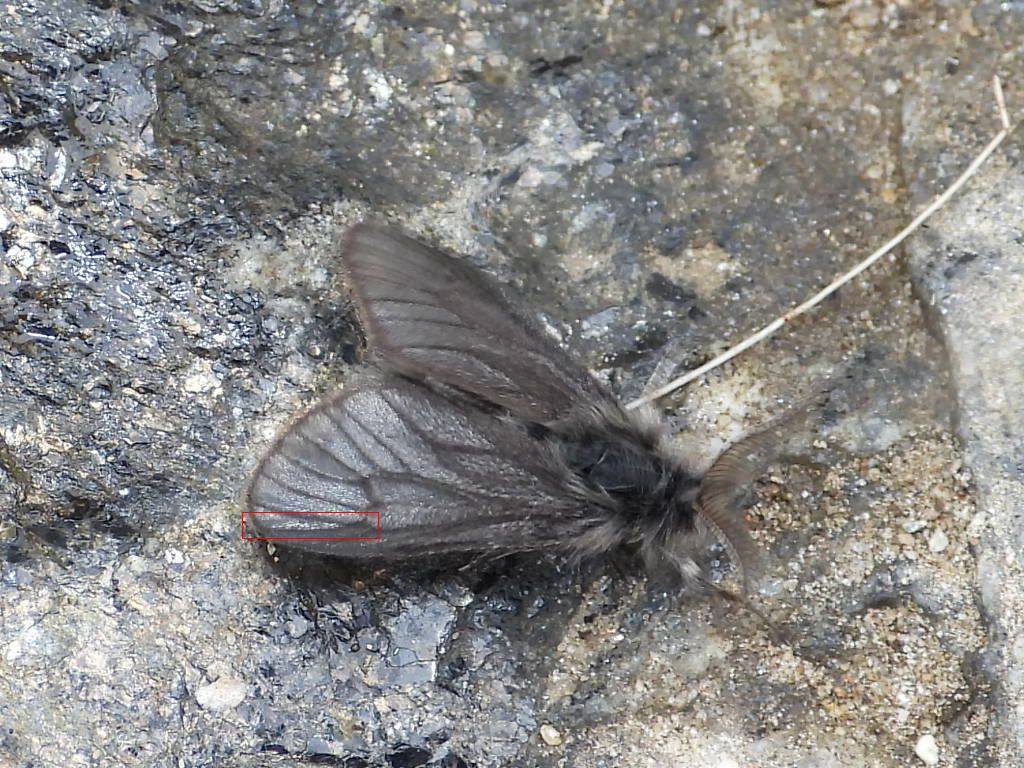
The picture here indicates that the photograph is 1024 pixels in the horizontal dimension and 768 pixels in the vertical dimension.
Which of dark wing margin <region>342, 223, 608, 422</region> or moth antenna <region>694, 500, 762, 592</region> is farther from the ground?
dark wing margin <region>342, 223, 608, 422</region>

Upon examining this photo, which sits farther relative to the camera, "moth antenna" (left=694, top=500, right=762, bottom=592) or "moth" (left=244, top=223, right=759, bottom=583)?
"moth antenna" (left=694, top=500, right=762, bottom=592)

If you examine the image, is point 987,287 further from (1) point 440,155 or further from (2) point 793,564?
(1) point 440,155

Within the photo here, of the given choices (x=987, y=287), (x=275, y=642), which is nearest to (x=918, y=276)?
(x=987, y=287)

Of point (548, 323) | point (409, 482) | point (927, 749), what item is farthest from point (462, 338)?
point (927, 749)

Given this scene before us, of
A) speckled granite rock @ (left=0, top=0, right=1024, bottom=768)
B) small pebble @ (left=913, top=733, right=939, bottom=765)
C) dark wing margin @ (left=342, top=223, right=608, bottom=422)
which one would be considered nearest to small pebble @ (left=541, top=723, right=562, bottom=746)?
speckled granite rock @ (left=0, top=0, right=1024, bottom=768)

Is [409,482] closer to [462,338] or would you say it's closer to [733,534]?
[462,338]

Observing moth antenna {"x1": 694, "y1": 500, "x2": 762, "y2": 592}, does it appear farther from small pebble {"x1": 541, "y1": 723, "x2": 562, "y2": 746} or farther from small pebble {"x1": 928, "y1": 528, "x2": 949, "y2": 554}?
small pebble {"x1": 541, "y1": 723, "x2": 562, "y2": 746}
